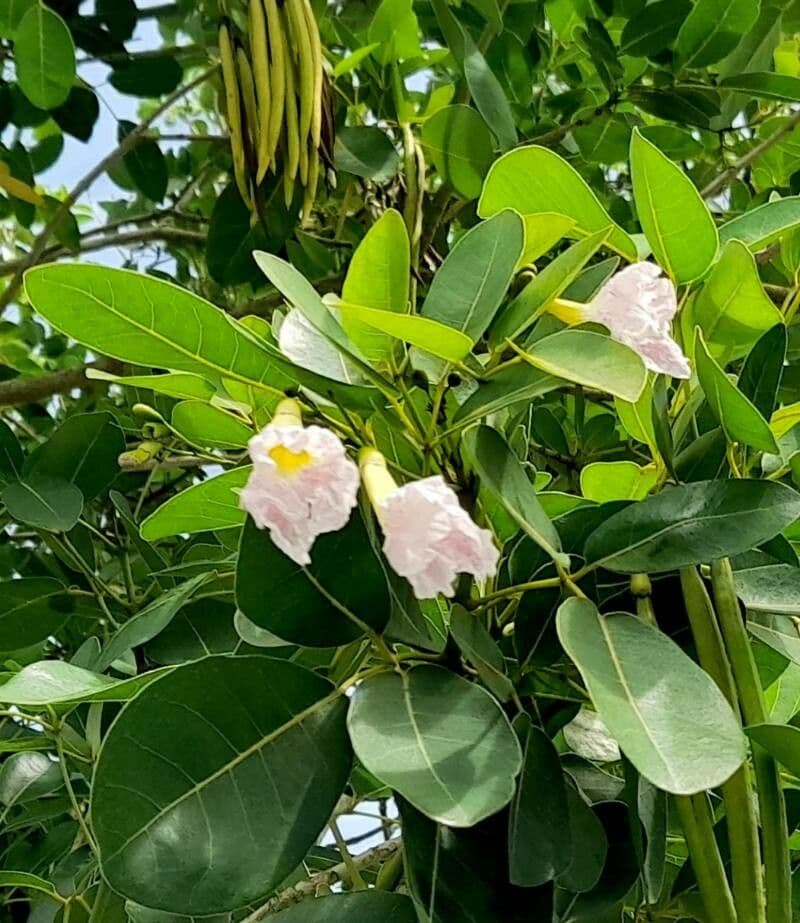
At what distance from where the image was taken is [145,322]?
32 centimetres

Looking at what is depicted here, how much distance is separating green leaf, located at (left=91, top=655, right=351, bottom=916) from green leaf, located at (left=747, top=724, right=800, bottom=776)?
5.0 inches

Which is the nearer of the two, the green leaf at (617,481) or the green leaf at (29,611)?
the green leaf at (617,481)

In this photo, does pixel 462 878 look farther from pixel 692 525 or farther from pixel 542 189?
pixel 542 189

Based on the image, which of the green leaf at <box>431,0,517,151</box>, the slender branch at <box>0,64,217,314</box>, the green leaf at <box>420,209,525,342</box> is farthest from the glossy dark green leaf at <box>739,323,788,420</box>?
the slender branch at <box>0,64,217,314</box>

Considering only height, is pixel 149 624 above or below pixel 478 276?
below

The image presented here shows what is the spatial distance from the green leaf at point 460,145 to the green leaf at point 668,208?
386 millimetres

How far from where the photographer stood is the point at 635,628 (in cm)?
33

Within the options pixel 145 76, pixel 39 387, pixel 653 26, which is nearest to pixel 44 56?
pixel 145 76

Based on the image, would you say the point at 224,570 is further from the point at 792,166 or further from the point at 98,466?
the point at 792,166

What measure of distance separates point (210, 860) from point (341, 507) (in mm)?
108

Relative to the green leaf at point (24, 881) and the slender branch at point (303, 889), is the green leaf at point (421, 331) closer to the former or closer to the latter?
the slender branch at point (303, 889)

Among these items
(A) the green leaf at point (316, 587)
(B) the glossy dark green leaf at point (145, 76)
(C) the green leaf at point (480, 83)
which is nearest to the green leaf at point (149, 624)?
(A) the green leaf at point (316, 587)

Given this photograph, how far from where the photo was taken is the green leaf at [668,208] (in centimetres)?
39

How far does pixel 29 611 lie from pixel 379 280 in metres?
0.42
